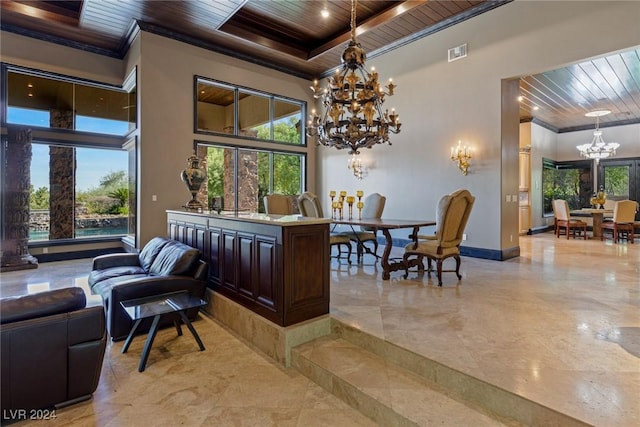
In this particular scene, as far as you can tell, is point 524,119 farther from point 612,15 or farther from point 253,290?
point 253,290

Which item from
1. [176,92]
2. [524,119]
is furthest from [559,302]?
[524,119]

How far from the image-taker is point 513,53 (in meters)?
5.24

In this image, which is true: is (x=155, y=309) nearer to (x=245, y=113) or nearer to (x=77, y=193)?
(x=77, y=193)

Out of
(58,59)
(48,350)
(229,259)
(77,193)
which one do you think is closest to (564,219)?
(229,259)

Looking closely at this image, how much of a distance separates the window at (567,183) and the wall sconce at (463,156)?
6.40 metres

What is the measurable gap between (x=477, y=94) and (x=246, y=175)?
5.13m

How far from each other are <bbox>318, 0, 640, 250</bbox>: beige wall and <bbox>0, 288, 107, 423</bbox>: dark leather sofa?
18.8 ft

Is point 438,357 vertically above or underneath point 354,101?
underneath

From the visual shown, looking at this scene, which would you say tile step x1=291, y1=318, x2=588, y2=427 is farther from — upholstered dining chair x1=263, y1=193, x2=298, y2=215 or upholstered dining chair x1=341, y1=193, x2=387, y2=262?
upholstered dining chair x1=263, y1=193, x2=298, y2=215

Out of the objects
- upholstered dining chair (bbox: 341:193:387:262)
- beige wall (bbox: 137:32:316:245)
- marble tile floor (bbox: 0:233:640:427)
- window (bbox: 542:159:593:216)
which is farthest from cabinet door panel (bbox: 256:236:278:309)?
window (bbox: 542:159:593:216)

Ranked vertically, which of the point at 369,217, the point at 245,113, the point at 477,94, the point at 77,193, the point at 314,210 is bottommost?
the point at 369,217

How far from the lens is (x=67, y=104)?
6.55 meters

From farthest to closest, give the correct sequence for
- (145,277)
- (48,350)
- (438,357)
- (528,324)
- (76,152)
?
(76,152) < (145,277) < (528,324) < (438,357) < (48,350)

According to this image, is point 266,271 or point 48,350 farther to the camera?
point 266,271
